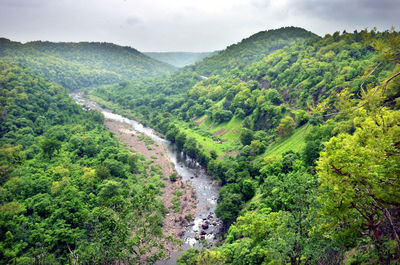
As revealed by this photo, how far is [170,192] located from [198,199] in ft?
24.1

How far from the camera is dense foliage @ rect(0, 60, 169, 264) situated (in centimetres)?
1927

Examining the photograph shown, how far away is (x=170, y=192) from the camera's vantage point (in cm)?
5409

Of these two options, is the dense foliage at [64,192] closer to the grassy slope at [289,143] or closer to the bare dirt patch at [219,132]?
the bare dirt patch at [219,132]

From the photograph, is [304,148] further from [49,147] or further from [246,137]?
[49,147]

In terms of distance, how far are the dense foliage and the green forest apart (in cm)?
21

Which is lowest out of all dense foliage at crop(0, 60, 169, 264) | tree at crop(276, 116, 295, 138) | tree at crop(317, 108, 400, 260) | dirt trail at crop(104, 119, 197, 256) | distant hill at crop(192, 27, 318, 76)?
dirt trail at crop(104, 119, 197, 256)

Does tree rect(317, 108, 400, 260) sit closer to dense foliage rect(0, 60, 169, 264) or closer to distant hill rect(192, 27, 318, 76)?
dense foliage rect(0, 60, 169, 264)

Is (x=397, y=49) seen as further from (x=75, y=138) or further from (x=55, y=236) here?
(x=75, y=138)

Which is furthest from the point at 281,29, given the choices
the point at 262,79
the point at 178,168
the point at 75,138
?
the point at 75,138

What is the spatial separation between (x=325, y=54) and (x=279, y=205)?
220ft

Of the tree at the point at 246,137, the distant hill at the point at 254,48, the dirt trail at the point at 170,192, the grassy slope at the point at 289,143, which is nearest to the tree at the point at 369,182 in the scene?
the dirt trail at the point at 170,192

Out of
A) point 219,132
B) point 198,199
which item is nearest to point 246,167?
point 198,199

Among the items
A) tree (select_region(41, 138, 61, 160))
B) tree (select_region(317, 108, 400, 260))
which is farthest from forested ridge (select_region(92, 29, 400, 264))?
tree (select_region(41, 138, 61, 160))

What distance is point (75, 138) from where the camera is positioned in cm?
5741
